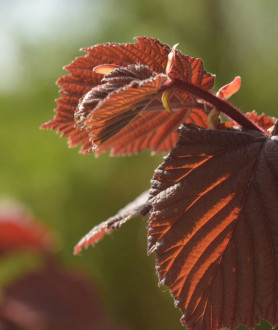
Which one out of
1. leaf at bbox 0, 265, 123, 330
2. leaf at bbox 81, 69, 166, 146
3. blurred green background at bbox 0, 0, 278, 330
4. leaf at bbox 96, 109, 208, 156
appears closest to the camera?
leaf at bbox 81, 69, 166, 146

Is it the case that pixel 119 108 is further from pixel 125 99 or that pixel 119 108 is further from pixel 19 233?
pixel 19 233

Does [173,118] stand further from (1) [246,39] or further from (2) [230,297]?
(1) [246,39]

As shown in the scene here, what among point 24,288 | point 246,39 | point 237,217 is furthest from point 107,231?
point 246,39

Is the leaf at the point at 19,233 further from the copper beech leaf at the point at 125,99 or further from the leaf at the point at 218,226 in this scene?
the leaf at the point at 218,226

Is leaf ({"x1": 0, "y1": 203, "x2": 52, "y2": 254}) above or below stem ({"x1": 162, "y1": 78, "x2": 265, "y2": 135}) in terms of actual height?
above

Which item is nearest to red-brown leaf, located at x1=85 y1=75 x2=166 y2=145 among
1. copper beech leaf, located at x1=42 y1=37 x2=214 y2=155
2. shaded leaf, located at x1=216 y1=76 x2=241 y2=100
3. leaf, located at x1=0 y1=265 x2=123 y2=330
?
copper beech leaf, located at x1=42 y1=37 x2=214 y2=155

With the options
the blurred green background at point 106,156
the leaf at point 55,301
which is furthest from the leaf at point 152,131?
the blurred green background at point 106,156

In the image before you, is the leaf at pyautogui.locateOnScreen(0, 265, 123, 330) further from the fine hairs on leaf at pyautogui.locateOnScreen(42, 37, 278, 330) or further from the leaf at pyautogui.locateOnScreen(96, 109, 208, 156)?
the fine hairs on leaf at pyautogui.locateOnScreen(42, 37, 278, 330)
